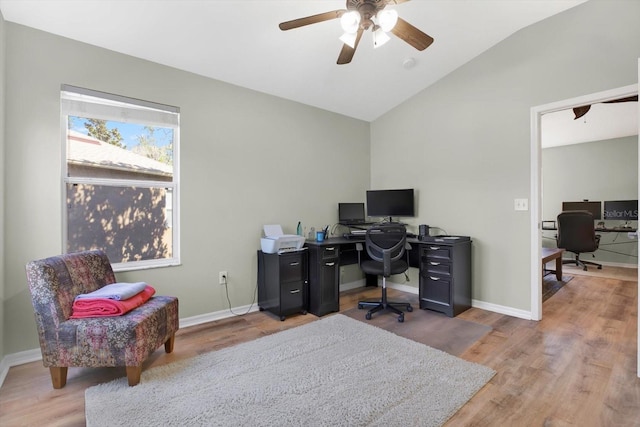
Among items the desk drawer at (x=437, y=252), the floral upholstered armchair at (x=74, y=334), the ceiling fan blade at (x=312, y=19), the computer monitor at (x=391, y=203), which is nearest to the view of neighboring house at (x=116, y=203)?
the floral upholstered armchair at (x=74, y=334)

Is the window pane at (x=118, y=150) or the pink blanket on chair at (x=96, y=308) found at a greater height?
the window pane at (x=118, y=150)

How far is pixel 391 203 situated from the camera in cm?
421

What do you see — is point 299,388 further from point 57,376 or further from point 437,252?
point 437,252

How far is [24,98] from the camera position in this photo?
2.34 m

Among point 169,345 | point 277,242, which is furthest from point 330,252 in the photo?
point 169,345

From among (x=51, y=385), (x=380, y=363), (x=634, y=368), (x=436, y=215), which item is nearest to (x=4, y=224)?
(x=51, y=385)

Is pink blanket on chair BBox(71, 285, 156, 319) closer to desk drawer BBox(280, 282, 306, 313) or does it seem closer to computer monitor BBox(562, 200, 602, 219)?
desk drawer BBox(280, 282, 306, 313)

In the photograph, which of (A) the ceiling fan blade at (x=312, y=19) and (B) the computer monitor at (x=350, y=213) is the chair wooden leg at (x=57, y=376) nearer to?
(A) the ceiling fan blade at (x=312, y=19)

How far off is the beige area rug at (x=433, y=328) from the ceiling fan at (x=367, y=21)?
2.42m

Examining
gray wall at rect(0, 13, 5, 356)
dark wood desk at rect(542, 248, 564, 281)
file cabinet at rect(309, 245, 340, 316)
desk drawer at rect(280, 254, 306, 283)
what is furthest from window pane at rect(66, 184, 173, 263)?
dark wood desk at rect(542, 248, 564, 281)

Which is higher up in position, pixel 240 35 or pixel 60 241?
pixel 240 35

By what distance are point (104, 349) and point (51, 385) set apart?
1.82ft

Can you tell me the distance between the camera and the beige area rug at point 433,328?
2.64 metres

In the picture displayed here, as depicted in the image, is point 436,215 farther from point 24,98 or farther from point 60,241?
point 24,98
